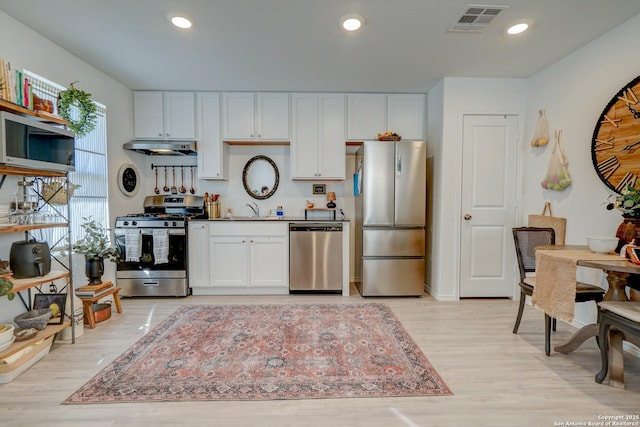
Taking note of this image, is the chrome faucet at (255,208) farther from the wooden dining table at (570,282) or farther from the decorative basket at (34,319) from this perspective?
the wooden dining table at (570,282)

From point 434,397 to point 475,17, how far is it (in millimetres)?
2707

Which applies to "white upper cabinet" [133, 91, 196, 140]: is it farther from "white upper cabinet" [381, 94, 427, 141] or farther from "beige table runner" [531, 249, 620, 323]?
"beige table runner" [531, 249, 620, 323]

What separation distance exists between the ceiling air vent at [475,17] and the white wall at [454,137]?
100cm

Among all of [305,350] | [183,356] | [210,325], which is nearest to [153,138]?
[210,325]

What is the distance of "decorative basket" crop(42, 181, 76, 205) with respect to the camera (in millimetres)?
2469

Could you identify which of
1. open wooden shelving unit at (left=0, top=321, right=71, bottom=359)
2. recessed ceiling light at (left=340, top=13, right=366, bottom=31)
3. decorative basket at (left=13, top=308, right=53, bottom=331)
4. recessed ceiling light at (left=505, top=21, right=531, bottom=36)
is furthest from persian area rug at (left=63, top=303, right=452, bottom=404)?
recessed ceiling light at (left=505, top=21, right=531, bottom=36)

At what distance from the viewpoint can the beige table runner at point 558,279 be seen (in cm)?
189

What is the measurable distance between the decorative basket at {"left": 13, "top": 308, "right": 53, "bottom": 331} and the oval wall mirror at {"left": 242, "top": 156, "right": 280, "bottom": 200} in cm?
243

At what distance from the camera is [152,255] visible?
11.3ft

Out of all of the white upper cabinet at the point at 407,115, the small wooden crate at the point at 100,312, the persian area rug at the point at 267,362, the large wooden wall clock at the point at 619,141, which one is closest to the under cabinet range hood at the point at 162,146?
the small wooden crate at the point at 100,312

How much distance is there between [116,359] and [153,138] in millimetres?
2700

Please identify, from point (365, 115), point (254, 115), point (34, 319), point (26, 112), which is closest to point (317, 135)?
point (365, 115)

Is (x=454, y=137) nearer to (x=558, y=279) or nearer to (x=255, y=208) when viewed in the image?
(x=558, y=279)

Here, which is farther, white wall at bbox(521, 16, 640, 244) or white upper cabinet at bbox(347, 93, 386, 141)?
white upper cabinet at bbox(347, 93, 386, 141)
